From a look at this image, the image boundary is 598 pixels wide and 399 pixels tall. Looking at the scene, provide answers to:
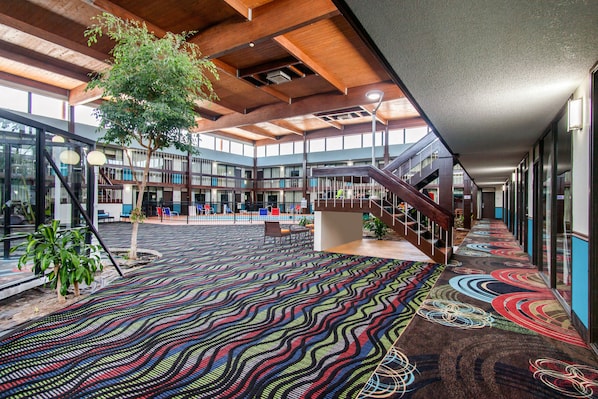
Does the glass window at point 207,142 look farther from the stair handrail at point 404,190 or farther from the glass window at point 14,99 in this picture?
the stair handrail at point 404,190

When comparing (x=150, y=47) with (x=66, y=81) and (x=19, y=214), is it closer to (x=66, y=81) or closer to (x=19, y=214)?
(x=19, y=214)

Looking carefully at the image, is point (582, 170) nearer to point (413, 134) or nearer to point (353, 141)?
point (413, 134)

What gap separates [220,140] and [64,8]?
62.8 ft

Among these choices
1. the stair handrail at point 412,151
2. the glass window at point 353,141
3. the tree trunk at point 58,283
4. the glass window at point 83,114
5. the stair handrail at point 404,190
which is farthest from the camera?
the glass window at point 353,141

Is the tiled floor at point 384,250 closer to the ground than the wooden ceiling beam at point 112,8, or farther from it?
closer to the ground

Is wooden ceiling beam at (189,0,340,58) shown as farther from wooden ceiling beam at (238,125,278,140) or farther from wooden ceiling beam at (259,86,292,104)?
wooden ceiling beam at (238,125,278,140)

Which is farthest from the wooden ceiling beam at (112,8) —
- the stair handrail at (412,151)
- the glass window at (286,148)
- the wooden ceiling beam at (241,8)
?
the glass window at (286,148)

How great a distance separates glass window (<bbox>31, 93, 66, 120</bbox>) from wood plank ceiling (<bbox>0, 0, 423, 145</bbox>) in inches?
162

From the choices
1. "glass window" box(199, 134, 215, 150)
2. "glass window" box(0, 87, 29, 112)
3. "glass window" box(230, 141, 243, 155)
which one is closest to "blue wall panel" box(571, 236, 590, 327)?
"glass window" box(0, 87, 29, 112)

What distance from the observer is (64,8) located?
5.44 metres

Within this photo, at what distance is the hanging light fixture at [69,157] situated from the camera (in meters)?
4.46

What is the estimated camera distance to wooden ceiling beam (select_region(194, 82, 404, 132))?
8.98m

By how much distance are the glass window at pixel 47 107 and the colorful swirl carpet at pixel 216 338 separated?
14.7 meters

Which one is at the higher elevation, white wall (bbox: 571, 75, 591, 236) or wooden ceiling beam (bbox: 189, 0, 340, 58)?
wooden ceiling beam (bbox: 189, 0, 340, 58)
